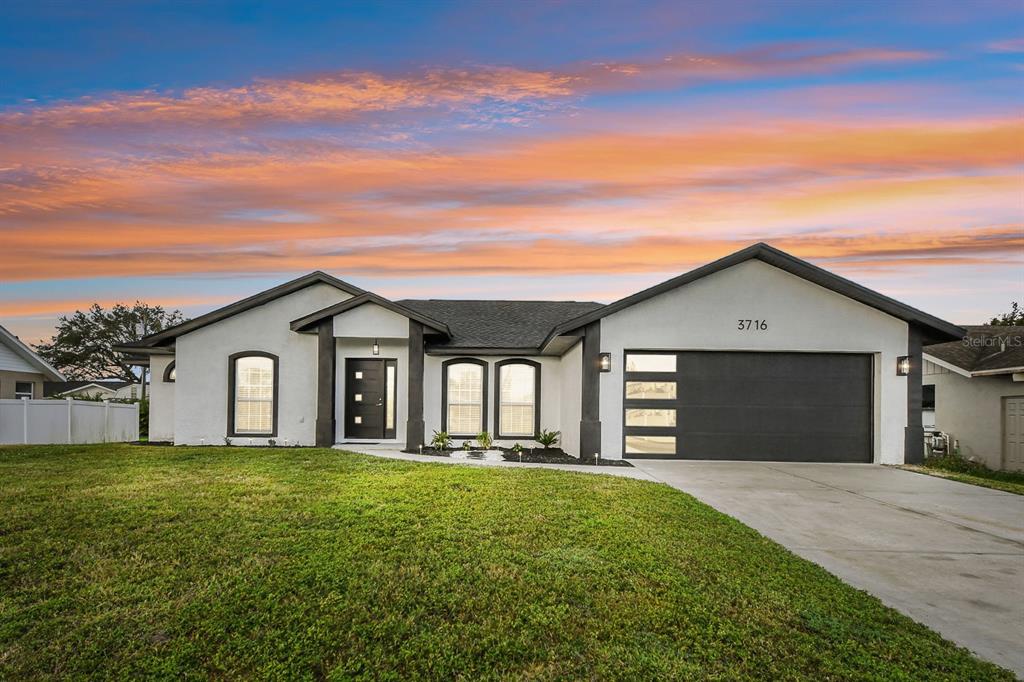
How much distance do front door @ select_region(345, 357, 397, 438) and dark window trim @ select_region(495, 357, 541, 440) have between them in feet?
8.73

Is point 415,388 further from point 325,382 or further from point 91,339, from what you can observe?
point 91,339

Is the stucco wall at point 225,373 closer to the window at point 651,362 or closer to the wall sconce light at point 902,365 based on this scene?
the window at point 651,362

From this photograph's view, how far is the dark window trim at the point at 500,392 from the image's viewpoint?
1577 centimetres

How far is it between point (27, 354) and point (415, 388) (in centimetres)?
1897

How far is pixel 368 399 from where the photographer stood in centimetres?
1534

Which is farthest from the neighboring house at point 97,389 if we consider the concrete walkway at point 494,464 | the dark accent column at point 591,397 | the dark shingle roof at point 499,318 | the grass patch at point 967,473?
the grass patch at point 967,473

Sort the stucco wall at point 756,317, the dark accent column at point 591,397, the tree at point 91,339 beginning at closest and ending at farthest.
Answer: the dark accent column at point 591,397
the stucco wall at point 756,317
the tree at point 91,339

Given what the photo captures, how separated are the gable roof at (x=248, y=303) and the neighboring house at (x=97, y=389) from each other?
32.7m

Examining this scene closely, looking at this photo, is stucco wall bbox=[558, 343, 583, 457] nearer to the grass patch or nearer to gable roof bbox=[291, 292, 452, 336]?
gable roof bbox=[291, 292, 452, 336]

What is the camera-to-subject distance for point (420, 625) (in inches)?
161

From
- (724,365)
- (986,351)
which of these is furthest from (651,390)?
(986,351)

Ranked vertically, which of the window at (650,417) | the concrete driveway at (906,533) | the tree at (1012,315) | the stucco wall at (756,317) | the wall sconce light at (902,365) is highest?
the tree at (1012,315)

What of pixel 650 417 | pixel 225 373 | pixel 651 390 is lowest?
pixel 650 417

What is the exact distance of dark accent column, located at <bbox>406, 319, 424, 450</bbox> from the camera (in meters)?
13.8
